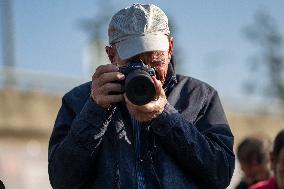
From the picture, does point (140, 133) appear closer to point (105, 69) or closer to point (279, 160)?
point (105, 69)

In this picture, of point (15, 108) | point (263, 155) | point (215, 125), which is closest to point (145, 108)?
point (215, 125)

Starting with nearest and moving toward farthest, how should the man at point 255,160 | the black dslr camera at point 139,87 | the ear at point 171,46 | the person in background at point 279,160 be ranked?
the black dslr camera at point 139,87, the ear at point 171,46, the person in background at point 279,160, the man at point 255,160

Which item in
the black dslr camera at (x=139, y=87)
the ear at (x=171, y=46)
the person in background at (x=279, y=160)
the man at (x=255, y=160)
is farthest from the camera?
the man at (x=255, y=160)

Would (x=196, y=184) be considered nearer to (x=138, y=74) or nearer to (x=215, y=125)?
(x=215, y=125)

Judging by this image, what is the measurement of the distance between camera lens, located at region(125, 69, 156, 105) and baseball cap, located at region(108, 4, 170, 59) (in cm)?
15

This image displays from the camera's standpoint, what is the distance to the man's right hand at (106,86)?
10.1 ft

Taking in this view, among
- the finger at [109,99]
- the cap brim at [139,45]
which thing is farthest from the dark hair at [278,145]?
the finger at [109,99]

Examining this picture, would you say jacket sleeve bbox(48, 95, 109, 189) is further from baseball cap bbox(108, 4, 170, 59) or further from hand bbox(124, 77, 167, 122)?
baseball cap bbox(108, 4, 170, 59)

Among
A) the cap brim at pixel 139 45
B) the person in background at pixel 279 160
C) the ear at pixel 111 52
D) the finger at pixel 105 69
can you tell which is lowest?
the person in background at pixel 279 160

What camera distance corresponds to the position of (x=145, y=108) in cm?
300

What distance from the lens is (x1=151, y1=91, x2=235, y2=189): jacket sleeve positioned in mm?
3100

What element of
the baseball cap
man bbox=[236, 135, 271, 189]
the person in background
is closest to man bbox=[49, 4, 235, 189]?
the baseball cap

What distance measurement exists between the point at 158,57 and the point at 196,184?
49cm

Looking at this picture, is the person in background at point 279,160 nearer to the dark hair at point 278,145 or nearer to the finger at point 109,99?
the dark hair at point 278,145
